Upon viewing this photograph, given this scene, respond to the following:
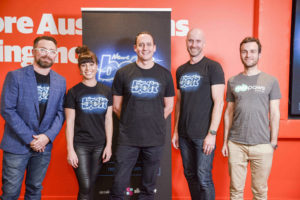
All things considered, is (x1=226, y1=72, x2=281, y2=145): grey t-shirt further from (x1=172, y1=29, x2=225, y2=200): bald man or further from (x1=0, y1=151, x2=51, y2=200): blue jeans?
(x1=0, y1=151, x2=51, y2=200): blue jeans

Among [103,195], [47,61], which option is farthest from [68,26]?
[103,195]

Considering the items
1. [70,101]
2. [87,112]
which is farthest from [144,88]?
[70,101]

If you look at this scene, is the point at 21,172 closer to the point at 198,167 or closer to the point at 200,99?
the point at 198,167

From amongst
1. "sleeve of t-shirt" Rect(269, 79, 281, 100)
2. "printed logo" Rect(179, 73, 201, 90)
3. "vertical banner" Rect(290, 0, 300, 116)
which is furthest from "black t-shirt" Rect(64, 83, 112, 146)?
"vertical banner" Rect(290, 0, 300, 116)

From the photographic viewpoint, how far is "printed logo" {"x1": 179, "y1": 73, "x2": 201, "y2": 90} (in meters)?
2.05

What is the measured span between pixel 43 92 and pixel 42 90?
2 cm

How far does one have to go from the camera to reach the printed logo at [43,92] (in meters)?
1.88

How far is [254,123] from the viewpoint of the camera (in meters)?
2.00

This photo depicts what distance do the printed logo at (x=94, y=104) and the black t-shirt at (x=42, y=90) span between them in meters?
0.30

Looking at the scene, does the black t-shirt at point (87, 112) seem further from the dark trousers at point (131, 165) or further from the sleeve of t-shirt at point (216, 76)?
the sleeve of t-shirt at point (216, 76)

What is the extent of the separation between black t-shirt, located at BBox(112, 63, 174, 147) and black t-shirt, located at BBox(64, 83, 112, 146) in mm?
194

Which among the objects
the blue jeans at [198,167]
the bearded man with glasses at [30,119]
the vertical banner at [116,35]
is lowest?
the blue jeans at [198,167]

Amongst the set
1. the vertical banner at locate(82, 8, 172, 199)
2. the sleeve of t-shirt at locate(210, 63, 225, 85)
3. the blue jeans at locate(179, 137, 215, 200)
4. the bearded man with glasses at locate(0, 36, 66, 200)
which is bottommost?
the blue jeans at locate(179, 137, 215, 200)

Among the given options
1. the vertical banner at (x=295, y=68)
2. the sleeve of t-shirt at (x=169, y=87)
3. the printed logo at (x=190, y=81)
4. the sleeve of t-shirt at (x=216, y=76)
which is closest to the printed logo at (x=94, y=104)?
the sleeve of t-shirt at (x=169, y=87)
